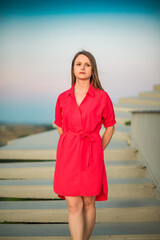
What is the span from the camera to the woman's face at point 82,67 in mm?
1904

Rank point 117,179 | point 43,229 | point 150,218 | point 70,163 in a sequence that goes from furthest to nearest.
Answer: point 117,179, point 150,218, point 43,229, point 70,163

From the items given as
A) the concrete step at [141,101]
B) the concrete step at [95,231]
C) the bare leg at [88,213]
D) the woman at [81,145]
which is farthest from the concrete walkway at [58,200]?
the concrete step at [141,101]

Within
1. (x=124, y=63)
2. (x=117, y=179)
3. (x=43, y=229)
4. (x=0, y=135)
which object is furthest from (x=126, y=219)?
(x=124, y=63)

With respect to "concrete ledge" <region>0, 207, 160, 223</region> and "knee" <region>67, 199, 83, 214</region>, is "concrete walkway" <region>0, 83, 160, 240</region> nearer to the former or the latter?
"concrete ledge" <region>0, 207, 160, 223</region>

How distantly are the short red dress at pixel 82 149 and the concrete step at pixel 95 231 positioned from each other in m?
0.82

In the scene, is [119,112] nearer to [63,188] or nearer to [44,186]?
[44,186]

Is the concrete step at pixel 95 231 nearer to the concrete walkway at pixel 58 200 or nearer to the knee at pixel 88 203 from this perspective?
the concrete walkway at pixel 58 200

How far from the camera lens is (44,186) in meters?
3.14

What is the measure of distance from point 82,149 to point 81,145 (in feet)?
0.10

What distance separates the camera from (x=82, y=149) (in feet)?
6.05

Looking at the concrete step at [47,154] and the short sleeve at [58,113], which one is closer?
the short sleeve at [58,113]

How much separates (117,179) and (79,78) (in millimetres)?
1826

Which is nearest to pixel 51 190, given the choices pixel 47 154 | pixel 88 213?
pixel 47 154

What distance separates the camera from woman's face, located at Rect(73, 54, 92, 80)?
190 centimetres
